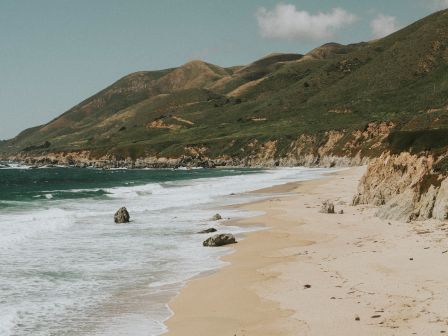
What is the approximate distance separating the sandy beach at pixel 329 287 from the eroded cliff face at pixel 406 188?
1264 mm

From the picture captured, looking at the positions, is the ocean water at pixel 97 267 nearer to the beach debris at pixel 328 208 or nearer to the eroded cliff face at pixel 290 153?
the beach debris at pixel 328 208

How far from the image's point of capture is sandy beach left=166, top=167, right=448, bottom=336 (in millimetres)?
13320

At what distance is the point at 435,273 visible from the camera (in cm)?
1686

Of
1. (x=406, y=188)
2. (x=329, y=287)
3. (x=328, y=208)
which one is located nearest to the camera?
(x=329, y=287)

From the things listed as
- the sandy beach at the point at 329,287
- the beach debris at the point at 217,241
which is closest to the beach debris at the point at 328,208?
the sandy beach at the point at 329,287

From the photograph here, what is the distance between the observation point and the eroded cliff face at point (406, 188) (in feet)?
90.6

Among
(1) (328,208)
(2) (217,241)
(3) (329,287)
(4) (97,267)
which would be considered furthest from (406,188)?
(4) (97,267)

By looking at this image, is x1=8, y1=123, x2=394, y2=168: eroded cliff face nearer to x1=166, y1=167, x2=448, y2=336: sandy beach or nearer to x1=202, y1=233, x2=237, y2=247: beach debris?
x1=202, y1=233, x2=237, y2=247: beach debris

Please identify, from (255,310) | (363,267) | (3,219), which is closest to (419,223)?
(363,267)

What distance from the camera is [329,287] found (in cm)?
1694

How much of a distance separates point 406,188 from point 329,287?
50.1 ft

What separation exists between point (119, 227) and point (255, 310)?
22063mm

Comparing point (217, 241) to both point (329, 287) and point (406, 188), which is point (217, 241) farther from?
point (406, 188)

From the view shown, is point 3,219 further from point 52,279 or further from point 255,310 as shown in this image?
point 255,310
